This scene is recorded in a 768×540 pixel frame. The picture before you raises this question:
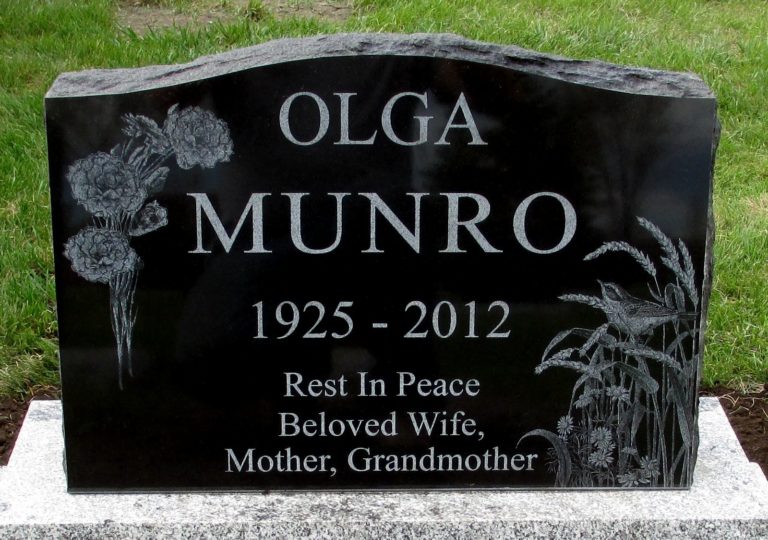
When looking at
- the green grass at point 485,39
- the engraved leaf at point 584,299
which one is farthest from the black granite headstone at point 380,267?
the green grass at point 485,39

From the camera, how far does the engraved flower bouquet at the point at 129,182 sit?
8.41 ft

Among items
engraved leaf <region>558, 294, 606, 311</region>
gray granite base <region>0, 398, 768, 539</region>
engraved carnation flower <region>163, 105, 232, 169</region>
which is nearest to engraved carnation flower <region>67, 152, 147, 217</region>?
engraved carnation flower <region>163, 105, 232, 169</region>

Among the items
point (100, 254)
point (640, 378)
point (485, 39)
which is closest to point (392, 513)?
point (640, 378)

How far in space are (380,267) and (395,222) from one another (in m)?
0.11

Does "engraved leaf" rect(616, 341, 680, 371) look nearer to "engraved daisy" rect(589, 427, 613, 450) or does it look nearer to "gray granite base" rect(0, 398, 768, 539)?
"engraved daisy" rect(589, 427, 613, 450)

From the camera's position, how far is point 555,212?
2.63 metres

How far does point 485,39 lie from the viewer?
17.3 ft

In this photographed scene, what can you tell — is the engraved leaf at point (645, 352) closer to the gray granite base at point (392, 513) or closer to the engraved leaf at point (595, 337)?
the engraved leaf at point (595, 337)

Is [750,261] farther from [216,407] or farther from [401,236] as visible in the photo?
[216,407]

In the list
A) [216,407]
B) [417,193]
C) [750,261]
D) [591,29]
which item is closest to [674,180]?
[417,193]

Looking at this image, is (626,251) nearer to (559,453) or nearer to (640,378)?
(640,378)

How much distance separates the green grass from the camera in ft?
12.8

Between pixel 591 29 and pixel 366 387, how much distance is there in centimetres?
324

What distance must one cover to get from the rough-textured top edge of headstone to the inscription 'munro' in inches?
10.6
